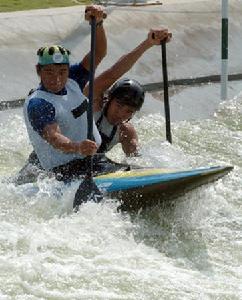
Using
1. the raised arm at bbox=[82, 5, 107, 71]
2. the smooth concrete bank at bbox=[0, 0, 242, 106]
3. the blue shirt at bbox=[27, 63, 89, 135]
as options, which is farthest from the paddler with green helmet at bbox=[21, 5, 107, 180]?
the smooth concrete bank at bbox=[0, 0, 242, 106]

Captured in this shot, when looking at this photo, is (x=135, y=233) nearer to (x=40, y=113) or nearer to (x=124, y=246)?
(x=124, y=246)

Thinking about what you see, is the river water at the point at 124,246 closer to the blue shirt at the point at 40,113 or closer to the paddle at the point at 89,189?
the paddle at the point at 89,189

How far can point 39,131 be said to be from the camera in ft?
20.4

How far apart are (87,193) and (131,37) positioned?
559 centimetres

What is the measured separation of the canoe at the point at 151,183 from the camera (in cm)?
612

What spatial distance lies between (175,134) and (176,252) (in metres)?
3.49

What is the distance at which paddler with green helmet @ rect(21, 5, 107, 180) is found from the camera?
6191mm

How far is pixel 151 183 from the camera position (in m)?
6.20

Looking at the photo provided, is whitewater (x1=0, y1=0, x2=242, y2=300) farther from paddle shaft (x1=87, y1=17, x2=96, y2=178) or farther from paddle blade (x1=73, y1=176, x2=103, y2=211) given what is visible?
paddle shaft (x1=87, y1=17, x2=96, y2=178)

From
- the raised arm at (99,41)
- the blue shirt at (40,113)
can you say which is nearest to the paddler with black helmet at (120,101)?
the raised arm at (99,41)

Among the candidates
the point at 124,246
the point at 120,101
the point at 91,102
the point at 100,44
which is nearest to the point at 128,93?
the point at 120,101

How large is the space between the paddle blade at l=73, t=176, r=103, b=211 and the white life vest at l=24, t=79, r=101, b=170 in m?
0.28

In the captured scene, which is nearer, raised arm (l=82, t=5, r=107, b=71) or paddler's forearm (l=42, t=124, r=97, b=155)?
paddler's forearm (l=42, t=124, r=97, b=155)

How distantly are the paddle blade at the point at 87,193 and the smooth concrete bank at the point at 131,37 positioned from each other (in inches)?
159
